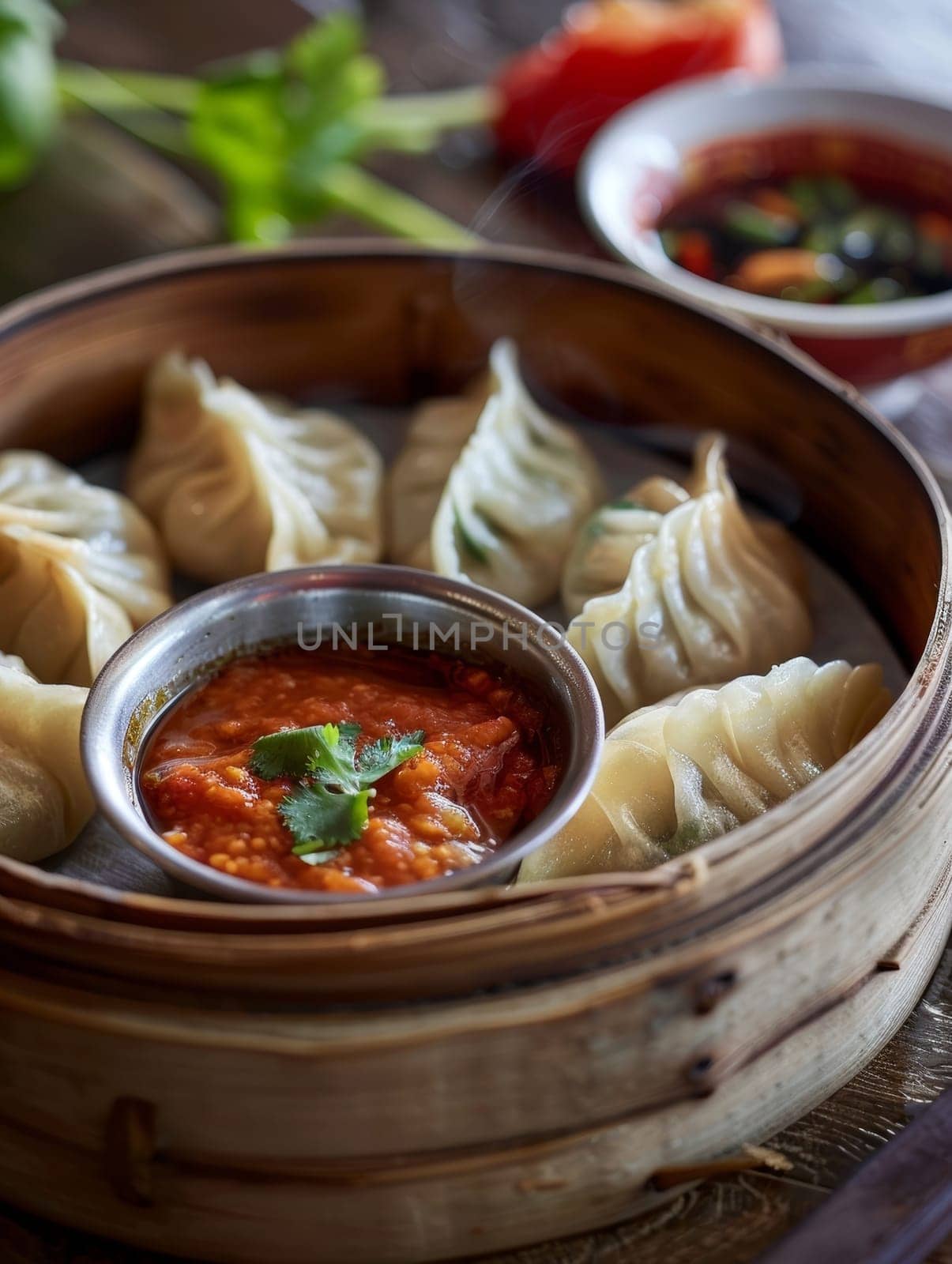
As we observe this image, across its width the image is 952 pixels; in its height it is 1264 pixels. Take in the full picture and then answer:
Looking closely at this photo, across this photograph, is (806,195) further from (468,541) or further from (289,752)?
(289,752)

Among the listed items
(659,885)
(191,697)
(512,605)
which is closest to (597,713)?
(512,605)

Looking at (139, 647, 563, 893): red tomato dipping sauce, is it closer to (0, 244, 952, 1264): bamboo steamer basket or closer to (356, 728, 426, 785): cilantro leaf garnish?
(356, 728, 426, 785): cilantro leaf garnish

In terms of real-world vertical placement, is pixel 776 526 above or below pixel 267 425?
below

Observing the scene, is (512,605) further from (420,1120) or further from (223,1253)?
(223,1253)

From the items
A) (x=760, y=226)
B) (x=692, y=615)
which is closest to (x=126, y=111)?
(x=760, y=226)

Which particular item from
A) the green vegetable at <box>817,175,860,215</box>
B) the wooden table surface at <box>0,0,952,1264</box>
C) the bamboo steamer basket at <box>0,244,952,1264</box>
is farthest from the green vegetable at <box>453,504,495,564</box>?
the green vegetable at <box>817,175,860,215</box>

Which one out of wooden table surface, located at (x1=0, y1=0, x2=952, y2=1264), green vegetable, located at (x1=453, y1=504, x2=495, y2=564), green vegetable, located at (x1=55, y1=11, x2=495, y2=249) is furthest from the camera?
green vegetable, located at (x1=55, y1=11, x2=495, y2=249)
